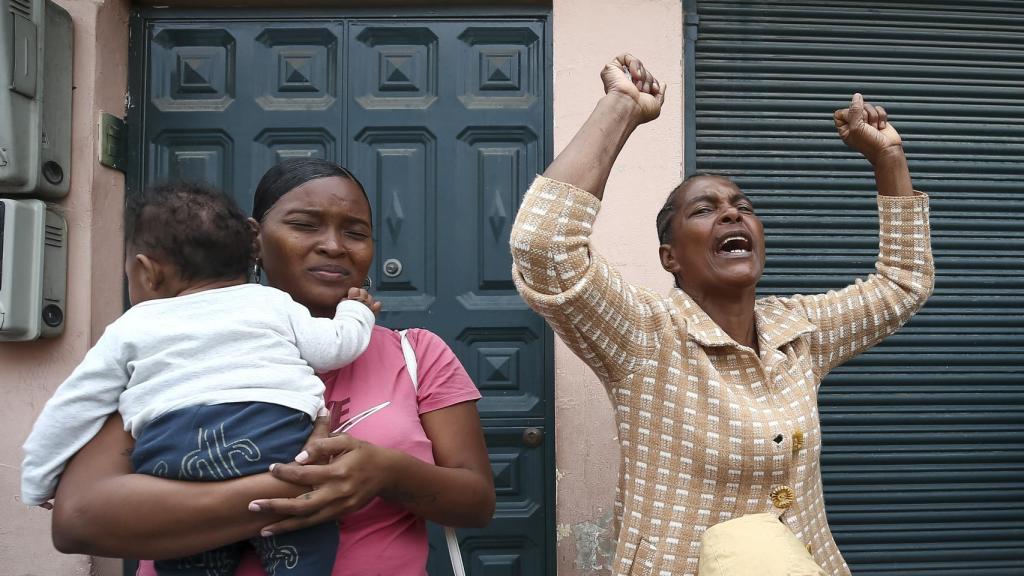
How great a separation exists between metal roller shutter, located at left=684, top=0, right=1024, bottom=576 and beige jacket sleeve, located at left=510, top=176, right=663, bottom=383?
1883 millimetres

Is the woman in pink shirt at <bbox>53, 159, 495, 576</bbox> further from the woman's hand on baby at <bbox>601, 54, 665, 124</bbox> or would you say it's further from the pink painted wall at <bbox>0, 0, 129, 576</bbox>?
the pink painted wall at <bbox>0, 0, 129, 576</bbox>

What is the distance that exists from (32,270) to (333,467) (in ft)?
7.06

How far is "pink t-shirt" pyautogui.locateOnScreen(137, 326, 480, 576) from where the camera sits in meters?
1.66

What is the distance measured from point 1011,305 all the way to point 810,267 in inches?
39.2

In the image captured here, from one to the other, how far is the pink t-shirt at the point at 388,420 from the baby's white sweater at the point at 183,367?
0.11m

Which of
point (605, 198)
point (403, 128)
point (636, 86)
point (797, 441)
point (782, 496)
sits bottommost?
point (782, 496)

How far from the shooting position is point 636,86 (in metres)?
1.89

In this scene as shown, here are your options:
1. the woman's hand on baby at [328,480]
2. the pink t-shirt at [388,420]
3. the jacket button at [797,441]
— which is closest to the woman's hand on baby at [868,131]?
the jacket button at [797,441]

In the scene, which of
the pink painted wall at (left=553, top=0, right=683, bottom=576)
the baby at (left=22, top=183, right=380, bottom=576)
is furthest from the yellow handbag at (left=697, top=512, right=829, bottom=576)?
the pink painted wall at (left=553, top=0, right=683, bottom=576)

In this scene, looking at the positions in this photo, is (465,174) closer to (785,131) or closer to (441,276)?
(441,276)

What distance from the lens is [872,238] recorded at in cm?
354

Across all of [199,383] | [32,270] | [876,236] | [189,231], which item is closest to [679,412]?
[199,383]

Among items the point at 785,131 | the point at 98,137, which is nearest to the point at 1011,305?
the point at 785,131

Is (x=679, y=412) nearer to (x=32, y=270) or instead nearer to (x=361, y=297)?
(x=361, y=297)
